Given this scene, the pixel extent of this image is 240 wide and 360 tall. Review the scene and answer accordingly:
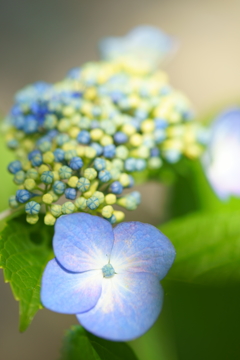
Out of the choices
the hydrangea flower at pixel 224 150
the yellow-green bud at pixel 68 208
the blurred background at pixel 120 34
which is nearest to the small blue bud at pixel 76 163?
the yellow-green bud at pixel 68 208

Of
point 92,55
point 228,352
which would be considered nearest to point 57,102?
point 228,352

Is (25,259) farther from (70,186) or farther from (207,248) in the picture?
(207,248)

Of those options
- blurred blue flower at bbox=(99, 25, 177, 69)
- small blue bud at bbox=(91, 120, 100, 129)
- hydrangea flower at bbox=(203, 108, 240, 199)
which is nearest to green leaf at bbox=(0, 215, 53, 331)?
small blue bud at bbox=(91, 120, 100, 129)

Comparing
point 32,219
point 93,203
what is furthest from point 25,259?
point 93,203

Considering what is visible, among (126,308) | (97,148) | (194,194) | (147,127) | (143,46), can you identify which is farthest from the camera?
(143,46)

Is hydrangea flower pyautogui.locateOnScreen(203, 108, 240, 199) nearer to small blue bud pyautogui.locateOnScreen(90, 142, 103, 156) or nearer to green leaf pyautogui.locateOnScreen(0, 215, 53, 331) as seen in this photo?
small blue bud pyautogui.locateOnScreen(90, 142, 103, 156)
